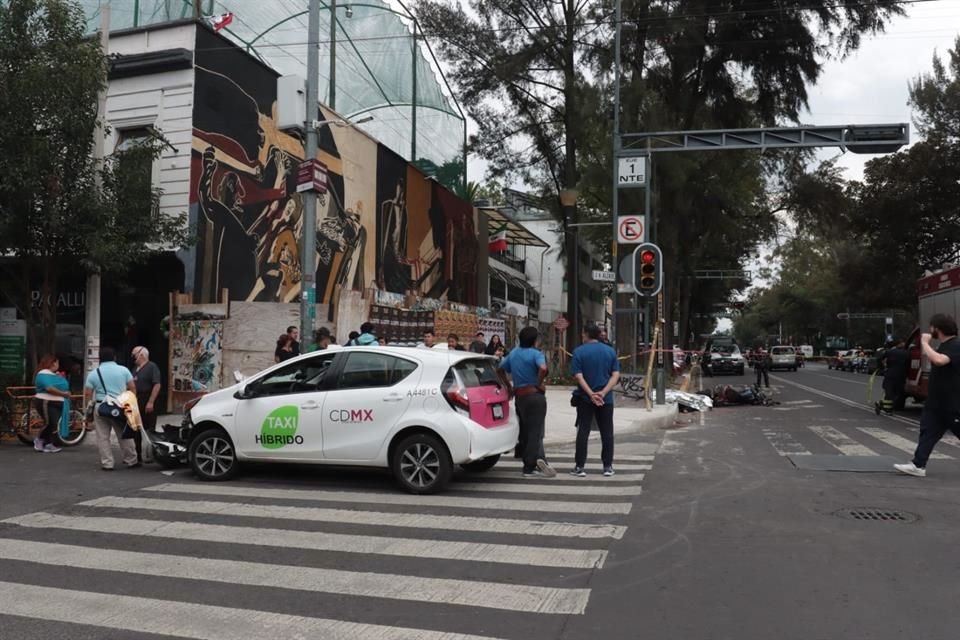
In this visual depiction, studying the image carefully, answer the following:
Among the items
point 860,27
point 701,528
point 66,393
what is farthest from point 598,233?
→ point 701,528

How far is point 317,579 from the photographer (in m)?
5.26

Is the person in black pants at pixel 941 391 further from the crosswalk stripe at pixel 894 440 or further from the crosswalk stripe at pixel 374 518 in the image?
the crosswalk stripe at pixel 374 518

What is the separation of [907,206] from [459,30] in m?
24.6

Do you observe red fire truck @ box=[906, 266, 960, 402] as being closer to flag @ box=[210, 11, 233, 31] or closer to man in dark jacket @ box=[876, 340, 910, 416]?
man in dark jacket @ box=[876, 340, 910, 416]

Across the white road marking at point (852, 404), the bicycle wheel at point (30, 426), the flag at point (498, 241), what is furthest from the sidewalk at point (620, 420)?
the flag at point (498, 241)

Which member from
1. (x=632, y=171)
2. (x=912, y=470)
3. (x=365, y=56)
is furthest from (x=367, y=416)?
(x=365, y=56)

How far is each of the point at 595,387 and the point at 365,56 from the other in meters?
18.2

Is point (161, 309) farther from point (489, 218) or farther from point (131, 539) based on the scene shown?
point (489, 218)

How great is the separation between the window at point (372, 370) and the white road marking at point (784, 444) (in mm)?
5879

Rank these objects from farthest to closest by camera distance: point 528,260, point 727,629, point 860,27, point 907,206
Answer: point 528,260 < point 907,206 < point 860,27 < point 727,629

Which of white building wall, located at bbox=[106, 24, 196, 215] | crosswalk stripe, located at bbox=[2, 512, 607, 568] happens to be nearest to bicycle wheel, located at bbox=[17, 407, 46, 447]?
white building wall, located at bbox=[106, 24, 196, 215]

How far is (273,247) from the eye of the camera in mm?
17500

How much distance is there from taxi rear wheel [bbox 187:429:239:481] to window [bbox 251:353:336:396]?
29.5 inches

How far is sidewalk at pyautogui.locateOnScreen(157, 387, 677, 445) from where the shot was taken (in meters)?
12.9
